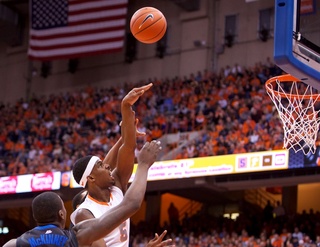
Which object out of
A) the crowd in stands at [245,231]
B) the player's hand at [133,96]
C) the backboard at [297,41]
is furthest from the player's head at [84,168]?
the crowd in stands at [245,231]

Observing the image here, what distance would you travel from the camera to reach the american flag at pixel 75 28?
81.8ft

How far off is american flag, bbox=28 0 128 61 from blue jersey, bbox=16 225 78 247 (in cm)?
2063

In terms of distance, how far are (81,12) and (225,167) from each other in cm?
986

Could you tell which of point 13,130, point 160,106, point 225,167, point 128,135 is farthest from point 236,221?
point 128,135

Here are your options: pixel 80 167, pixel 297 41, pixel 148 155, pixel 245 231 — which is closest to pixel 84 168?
pixel 80 167

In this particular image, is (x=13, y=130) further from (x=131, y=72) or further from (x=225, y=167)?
(x=225, y=167)

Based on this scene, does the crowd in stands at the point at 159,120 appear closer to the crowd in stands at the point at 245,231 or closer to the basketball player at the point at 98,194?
the crowd in stands at the point at 245,231

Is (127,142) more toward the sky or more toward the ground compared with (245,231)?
more toward the sky

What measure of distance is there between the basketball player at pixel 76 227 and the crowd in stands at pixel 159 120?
12444 mm

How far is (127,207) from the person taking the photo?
4.50 meters

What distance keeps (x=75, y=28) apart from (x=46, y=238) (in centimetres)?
2149

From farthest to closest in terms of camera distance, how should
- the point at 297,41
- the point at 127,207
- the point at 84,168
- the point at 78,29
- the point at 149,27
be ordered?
the point at 78,29, the point at 149,27, the point at 297,41, the point at 84,168, the point at 127,207

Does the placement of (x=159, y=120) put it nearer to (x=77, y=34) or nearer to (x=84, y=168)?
(x=77, y=34)

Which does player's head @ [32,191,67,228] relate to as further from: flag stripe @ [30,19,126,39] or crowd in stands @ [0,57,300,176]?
flag stripe @ [30,19,126,39]
